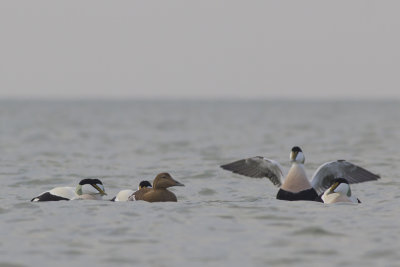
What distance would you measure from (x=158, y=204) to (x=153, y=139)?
23.7m

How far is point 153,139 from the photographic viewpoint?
37906 millimetres

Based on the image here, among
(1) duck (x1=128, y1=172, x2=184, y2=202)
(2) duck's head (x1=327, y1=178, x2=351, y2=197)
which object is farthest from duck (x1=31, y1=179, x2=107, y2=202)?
(2) duck's head (x1=327, y1=178, x2=351, y2=197)

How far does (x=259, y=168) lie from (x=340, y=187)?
7.16ft

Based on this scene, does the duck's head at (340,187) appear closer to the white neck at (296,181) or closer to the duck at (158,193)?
the white neck at (296,181)

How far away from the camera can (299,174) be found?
15.2 meters

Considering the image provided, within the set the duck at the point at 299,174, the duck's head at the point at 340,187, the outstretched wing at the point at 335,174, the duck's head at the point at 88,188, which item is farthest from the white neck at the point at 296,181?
the duck's head at the point at 88,188

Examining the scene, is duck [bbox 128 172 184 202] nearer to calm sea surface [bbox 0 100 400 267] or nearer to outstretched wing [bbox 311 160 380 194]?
calm sea surface [bbox 0 100 400 267]

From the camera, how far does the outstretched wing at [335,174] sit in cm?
1562

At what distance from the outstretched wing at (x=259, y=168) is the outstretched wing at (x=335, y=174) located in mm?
735

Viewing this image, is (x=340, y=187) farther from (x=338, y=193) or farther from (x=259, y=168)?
(x=259, y=168)

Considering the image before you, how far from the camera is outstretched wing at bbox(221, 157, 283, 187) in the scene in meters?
16.2

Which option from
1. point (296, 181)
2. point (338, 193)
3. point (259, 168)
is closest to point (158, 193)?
point (296, 181)

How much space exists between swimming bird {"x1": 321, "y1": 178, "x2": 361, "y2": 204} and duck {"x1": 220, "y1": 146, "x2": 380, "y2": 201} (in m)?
0.26

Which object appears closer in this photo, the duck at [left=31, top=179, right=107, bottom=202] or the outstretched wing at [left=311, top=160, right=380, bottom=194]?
the duck at [left=31, top=179, right=107, bottom=202]
